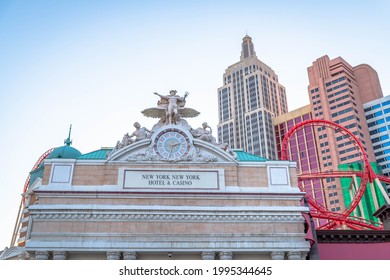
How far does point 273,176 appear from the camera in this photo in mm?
26500

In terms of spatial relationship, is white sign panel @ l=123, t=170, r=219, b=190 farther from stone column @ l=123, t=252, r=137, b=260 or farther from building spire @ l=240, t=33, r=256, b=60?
building spire @ l=240, t=33, r=256, b=60

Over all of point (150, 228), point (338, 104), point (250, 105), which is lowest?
point (150, 228)

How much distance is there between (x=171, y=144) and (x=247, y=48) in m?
144

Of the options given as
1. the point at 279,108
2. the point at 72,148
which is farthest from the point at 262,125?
the point at 72,148

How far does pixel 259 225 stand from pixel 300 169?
348 ft

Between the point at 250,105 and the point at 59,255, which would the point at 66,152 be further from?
the point at 250,105

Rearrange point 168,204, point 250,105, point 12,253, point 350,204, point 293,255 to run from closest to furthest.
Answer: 1. point 293,255
2. point 168,204
3. point 12,253
4. point 350,204
5. point 250,105

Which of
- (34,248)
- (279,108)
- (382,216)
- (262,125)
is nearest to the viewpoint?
(34,248)

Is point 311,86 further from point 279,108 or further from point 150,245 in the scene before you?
point 150,245

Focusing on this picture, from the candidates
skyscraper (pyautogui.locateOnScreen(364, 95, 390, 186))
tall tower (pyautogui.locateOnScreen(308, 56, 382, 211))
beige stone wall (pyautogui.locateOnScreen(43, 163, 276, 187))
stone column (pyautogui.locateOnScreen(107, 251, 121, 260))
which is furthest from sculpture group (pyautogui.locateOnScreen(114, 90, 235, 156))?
skyscraper (pyautogui.locateOnScreen(364, 95, 390, 186))

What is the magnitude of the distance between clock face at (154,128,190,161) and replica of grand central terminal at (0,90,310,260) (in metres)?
0.07

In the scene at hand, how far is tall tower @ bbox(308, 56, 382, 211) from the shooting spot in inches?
4550

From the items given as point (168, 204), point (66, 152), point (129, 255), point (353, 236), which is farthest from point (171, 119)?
point (66, 152)

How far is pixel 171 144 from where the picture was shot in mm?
27188
